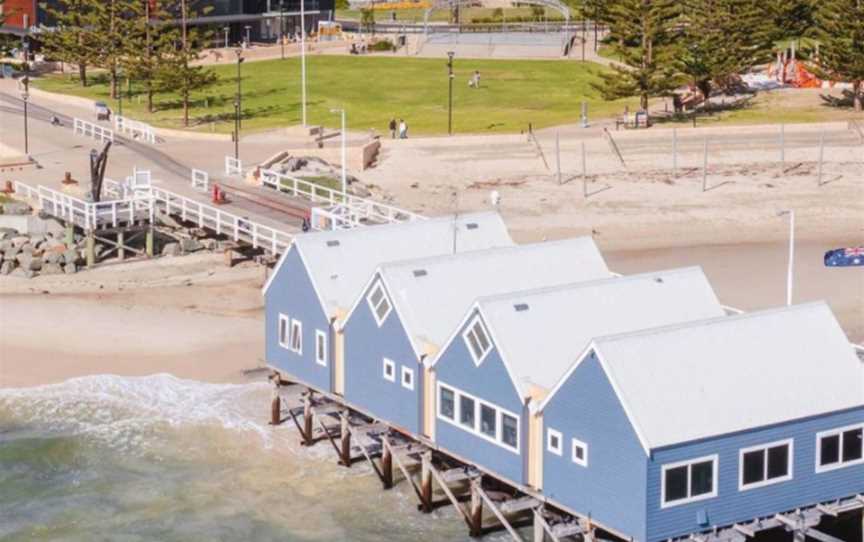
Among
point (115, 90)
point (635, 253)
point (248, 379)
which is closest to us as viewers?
point (248, 379)

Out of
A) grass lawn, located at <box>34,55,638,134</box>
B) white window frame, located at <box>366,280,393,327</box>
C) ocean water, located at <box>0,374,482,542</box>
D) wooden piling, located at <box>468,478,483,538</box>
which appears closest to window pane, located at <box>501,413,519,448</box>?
wooden piling, located at <box>468,478,483,538</box>

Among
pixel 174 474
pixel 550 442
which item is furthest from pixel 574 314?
pixel 174 474

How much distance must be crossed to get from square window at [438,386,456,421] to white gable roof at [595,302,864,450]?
5815 millimetres

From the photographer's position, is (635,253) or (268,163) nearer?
(635,253)

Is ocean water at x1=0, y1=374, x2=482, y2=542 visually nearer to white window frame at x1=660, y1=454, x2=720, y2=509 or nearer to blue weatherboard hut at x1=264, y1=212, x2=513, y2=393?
blue weatherboard hut at x1=264, y1=212, x2=513, y2=393

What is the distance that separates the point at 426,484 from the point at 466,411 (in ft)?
9.84

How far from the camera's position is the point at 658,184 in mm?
81250

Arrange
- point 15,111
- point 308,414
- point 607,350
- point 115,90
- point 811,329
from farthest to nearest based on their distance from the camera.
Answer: point 115,90 < point 15,111 < point 308,414 < point 811,329 < point 607,350

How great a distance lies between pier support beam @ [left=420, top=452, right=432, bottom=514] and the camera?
4531 centimetres

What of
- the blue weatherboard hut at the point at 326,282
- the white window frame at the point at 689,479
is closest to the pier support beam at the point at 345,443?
the blue weatherboard hut at the point at 326,282

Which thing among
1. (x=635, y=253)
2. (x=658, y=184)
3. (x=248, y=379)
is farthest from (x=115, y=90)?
(x=248, y=379)

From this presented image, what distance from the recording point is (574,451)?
131ft

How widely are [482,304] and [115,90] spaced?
75.5m

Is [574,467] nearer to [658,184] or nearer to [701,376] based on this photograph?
[701,376]
